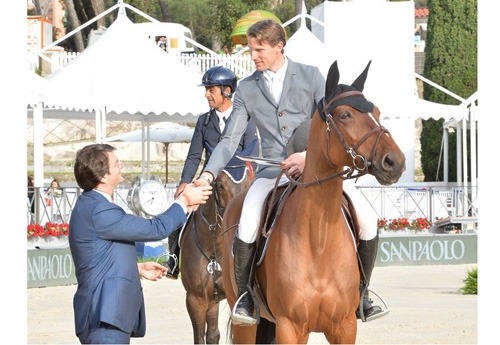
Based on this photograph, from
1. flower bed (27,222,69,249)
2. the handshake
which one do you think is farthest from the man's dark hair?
flower bed (27,222,69,249)

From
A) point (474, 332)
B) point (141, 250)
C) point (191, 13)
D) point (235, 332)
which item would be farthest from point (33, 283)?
point (191, 13)

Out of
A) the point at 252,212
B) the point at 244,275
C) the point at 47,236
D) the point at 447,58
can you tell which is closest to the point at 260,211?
the point at 252,212

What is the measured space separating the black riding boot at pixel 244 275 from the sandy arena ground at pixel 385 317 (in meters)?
3.75

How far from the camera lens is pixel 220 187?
902 centimetres

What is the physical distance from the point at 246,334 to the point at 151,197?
753 cm

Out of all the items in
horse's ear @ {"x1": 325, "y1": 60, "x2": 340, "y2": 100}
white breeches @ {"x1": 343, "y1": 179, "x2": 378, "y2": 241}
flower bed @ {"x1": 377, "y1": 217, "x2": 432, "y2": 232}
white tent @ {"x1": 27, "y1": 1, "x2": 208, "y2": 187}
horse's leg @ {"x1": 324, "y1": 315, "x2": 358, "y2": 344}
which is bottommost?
flower bed @ {"x1": 377, "y1": 217, "x2": 432, "y2": 232}

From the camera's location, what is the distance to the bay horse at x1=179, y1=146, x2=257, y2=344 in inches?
356

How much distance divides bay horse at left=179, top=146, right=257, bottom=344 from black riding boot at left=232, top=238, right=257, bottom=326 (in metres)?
2.00

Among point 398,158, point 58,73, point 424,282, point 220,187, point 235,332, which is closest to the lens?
point 398,158

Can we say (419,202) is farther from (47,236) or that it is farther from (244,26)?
(244,26)

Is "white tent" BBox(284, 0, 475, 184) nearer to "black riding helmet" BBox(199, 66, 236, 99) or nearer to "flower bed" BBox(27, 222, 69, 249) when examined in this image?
"flower bed" BBox(27, 222, 69, 249)

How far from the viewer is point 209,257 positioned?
930 centimetres

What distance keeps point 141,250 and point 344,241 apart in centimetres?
1233
